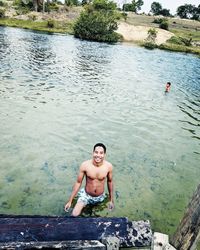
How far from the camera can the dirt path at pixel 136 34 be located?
80.1m

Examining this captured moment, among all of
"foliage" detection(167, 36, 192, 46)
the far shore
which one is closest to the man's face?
the far shore

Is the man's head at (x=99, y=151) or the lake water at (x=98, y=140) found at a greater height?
the man's head at (x=99, y=151)

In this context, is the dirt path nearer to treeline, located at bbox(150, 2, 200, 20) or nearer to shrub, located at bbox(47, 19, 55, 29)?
shrub, located at bbox(47, 19, 55, 29)

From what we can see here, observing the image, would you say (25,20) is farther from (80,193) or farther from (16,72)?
(80,193)

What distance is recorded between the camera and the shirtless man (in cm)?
791

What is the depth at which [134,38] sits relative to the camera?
8081 cm

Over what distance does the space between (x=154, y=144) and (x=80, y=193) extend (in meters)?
6.40

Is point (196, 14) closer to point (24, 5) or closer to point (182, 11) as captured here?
point (182, 11)

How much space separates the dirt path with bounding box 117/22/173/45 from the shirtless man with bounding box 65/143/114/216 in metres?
74.7

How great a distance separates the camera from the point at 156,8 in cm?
16512

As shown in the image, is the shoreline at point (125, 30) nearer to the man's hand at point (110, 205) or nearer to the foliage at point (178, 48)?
the foliage at point (178, 48)

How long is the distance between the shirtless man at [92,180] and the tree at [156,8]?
171 meters

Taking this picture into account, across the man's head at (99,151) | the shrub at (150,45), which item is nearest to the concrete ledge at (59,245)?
the man's head at (99,151)

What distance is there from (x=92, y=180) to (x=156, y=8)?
6832 inches
